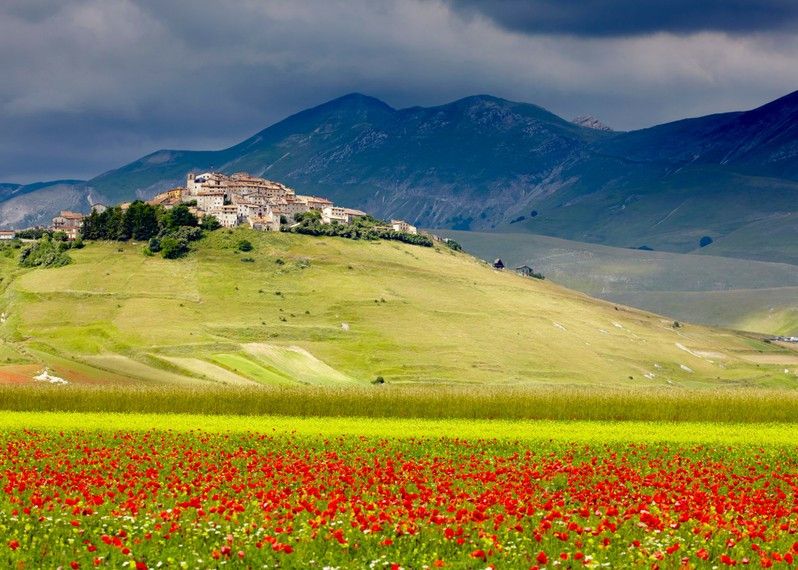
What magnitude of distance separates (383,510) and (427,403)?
128ft

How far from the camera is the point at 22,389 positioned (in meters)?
72.3

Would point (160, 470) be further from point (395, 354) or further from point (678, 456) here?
point (395, 354)

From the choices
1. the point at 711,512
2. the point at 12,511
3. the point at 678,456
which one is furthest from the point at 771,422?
the point at 12,511

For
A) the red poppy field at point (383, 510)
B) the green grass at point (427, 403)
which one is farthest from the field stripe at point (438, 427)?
the red poppy field at point (383, 510)

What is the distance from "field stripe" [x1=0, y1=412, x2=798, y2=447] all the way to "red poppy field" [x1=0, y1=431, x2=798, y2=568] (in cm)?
798

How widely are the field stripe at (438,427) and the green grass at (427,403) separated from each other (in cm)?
358

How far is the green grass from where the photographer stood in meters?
69.0

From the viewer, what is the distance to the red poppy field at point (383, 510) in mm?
27359

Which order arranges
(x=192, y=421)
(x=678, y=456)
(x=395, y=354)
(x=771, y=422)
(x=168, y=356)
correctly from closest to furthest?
(x=678, y=456) → (x=192, y=421) → (x=771, y=422) → (x=168, y=356) → (x=395, y=354)

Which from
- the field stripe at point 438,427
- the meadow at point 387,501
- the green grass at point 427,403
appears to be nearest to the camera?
the meadow at point 387,501

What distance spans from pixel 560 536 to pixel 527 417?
40.5 metres

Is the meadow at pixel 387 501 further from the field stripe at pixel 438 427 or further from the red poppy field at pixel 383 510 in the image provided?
the field stripe at pixel 438 427

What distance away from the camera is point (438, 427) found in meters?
58.8

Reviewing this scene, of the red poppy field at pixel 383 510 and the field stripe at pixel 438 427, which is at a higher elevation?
the red poppy field at pixel 383 510
